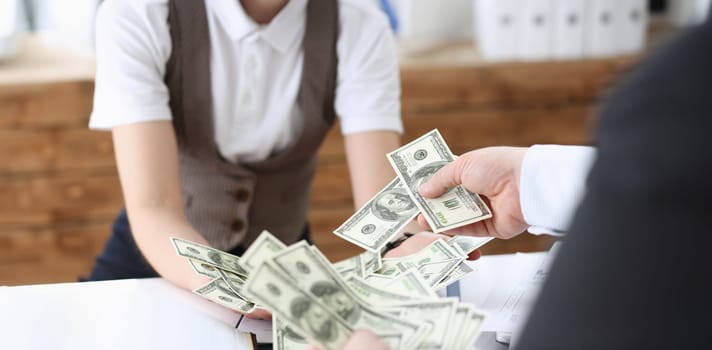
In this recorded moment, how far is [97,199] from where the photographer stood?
270cm

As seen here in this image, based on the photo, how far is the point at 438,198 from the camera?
4.45 feet

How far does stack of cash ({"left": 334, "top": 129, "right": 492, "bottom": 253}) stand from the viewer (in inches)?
52.4

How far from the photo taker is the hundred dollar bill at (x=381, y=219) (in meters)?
1.38

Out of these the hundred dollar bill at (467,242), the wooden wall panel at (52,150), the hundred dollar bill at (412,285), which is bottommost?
the wooden wall panel at (52,150)

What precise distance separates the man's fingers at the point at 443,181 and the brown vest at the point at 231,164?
0.42 m

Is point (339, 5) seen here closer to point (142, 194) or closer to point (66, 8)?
point (142, 194)

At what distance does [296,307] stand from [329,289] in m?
0.07

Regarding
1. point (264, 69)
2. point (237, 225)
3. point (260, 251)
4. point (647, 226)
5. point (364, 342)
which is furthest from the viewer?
point (237, 225)

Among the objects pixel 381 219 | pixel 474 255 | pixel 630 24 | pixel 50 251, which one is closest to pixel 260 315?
pixel 381 219

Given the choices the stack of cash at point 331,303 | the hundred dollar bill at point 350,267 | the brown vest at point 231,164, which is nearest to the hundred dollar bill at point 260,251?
the stack of cash at point 331,303

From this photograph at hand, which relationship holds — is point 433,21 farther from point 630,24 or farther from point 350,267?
point 350,267

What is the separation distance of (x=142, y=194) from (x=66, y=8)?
63.9 inches

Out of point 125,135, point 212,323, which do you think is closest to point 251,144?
point 125,135

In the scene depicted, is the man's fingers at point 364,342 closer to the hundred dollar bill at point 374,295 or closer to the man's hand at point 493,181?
the hundred dollar bill at point 374,295
